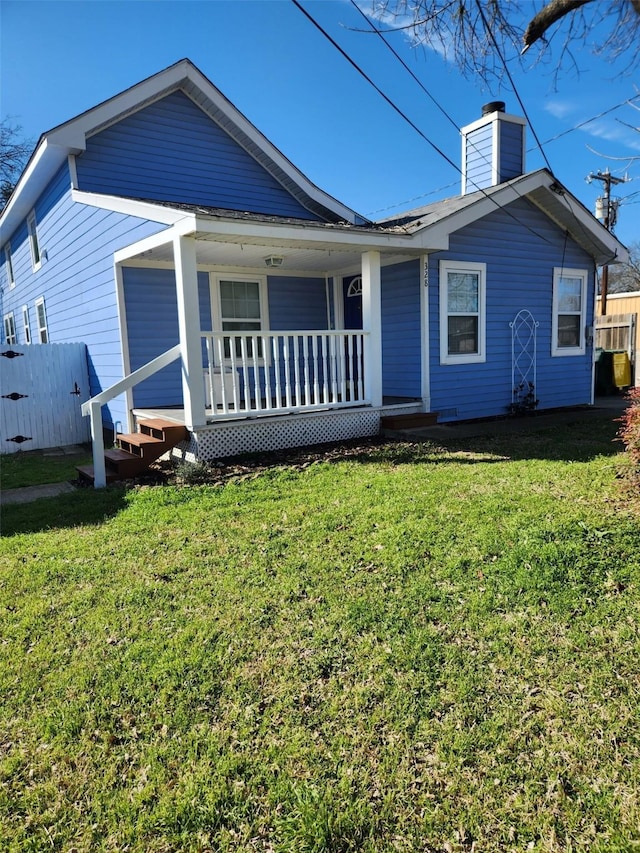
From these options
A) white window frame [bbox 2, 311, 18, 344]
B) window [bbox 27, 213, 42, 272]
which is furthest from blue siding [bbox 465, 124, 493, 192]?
white window frame [bbox 2, 311, 18, 344]

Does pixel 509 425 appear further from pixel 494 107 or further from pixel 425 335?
pixel 494 107

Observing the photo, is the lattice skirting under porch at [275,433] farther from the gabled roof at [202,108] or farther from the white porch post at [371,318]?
the gabled roof at [202,108]

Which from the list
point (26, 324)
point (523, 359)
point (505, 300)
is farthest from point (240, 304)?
point (26, 324)

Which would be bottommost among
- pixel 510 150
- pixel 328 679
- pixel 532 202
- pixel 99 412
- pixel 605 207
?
pixel 328 679

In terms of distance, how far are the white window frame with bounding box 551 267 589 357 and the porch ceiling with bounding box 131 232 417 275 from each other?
3.83 metres

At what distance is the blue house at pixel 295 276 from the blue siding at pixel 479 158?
3 cm

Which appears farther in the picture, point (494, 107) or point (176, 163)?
point (494, 107)

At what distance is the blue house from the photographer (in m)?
7.77

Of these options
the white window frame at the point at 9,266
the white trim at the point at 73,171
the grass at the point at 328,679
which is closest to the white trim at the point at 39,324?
the white window frame at the point at 9,266

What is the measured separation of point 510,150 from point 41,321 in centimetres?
1112

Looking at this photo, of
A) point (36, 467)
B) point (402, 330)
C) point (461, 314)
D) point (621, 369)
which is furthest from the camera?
point (621, 369)

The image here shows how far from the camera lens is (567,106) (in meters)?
8.44

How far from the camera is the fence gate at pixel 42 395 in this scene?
923 centimetres

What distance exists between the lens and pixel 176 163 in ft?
32.2
